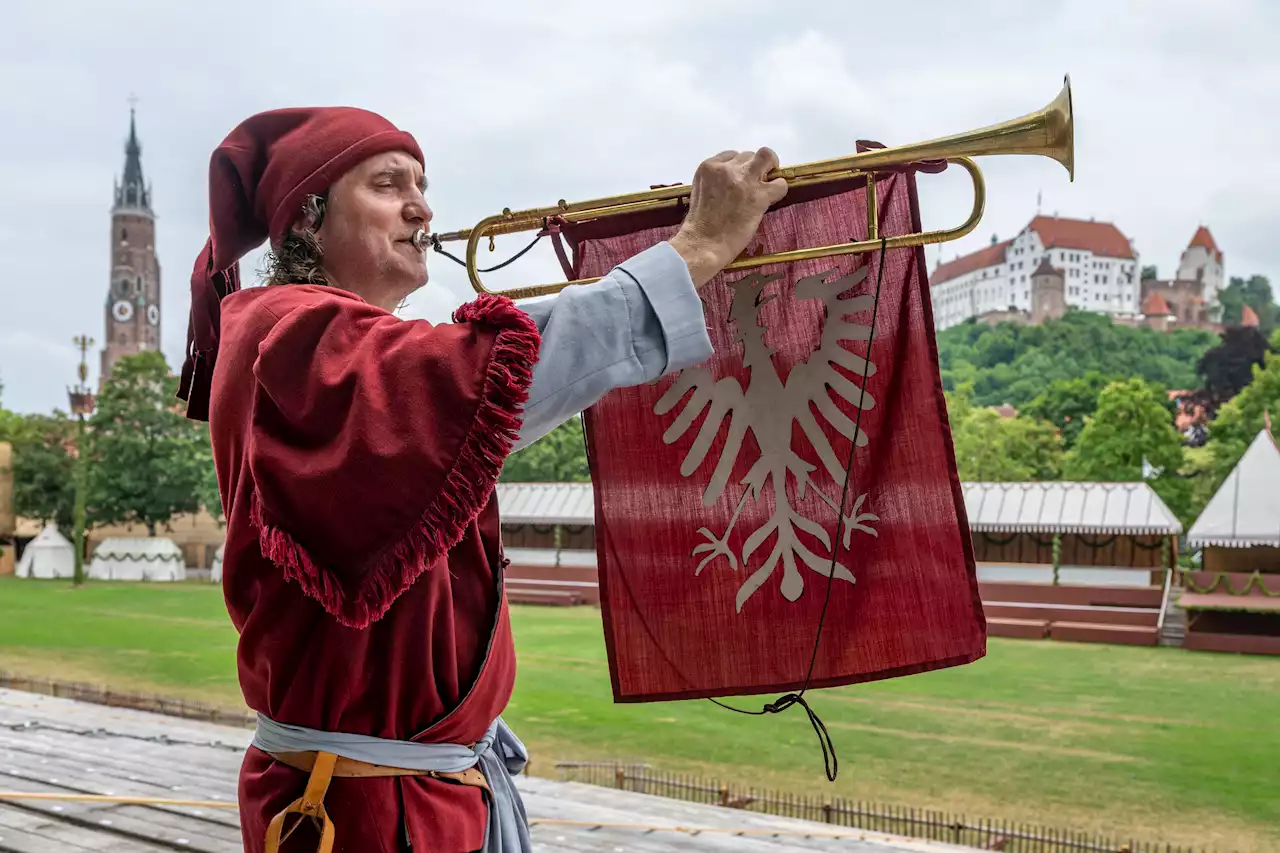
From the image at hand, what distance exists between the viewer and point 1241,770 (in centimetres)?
861

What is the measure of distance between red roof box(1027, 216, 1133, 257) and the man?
295 feet

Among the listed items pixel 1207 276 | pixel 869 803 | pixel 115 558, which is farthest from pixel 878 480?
pixel 1207 276

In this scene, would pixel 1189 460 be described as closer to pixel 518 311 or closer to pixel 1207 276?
pixel 518 311

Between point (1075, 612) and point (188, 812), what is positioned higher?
point (188, 812)

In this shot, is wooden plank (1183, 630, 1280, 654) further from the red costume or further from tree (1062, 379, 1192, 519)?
the red costume

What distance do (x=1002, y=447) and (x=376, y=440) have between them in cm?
3278

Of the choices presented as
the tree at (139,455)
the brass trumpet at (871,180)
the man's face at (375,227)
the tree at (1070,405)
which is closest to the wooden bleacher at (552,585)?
the tree at (139,455)

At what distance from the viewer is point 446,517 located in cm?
102

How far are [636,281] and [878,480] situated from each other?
0.97m

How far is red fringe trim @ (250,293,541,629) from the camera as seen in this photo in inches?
39.9

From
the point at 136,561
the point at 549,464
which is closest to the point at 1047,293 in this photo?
the point at 549,464

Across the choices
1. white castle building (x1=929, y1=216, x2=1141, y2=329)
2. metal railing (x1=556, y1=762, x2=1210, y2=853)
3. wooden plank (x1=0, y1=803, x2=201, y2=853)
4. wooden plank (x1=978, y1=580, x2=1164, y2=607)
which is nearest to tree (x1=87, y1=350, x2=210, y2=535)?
wooden plank (x1=978, y1=580, x2=1164, y2=607)

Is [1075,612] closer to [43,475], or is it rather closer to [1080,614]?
[1080,614]

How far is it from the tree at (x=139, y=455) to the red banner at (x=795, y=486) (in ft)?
97.4
